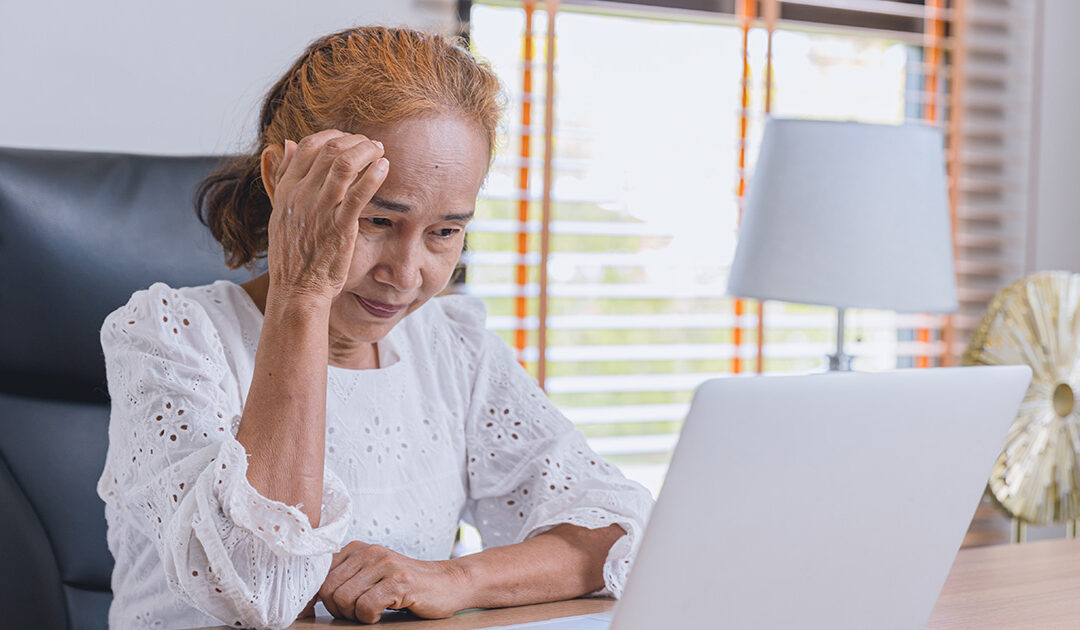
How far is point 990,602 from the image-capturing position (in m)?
→ 1.05

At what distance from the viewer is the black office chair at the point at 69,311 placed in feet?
4.26

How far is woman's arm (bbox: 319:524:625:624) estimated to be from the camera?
0.94 m

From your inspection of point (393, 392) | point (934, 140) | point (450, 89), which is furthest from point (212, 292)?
point (934, 140)

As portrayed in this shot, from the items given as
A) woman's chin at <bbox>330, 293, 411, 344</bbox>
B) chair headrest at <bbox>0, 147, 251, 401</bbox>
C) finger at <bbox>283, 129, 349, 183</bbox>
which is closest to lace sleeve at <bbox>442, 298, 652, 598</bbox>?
woman's chin at <bbox>330, 293, 411, 344</bbox>

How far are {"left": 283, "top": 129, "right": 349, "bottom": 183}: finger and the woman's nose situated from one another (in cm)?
15

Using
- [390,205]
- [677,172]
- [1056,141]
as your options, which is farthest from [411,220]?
[1056,141]

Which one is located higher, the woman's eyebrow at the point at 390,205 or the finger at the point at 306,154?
the finger at the point at 306,154

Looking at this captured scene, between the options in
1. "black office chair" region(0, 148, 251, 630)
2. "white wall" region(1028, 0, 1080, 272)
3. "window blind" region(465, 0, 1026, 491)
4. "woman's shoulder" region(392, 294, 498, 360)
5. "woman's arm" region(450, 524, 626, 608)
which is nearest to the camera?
"woman's arm" region(450, 524, 626, 608)

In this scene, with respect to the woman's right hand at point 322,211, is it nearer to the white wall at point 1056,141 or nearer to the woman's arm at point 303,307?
the woman's arm at point 303,307

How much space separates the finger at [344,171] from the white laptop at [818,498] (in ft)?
1.57

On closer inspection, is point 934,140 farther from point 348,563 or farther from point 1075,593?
point 348,563

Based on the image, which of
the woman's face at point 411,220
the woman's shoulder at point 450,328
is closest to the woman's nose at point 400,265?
the woman's face at point 411,220

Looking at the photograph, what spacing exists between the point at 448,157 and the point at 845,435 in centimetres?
60

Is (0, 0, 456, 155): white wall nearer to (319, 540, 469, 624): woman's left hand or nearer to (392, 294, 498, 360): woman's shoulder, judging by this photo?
(392, 294, 498, 360): woman's shoulder
